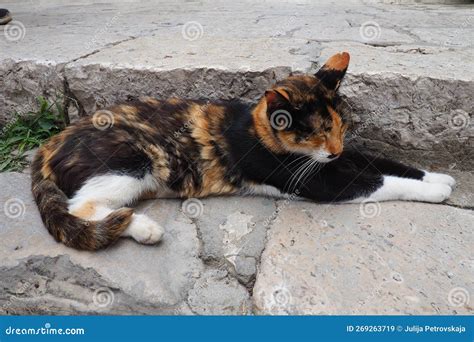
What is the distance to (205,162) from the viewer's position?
7.73ft

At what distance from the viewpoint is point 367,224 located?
207 cm

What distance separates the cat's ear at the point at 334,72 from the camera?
2.13 m

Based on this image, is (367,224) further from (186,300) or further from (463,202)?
(186,300)

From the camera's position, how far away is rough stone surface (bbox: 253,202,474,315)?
1.61 m

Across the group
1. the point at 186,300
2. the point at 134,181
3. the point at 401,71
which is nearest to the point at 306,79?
the point at 401,71
